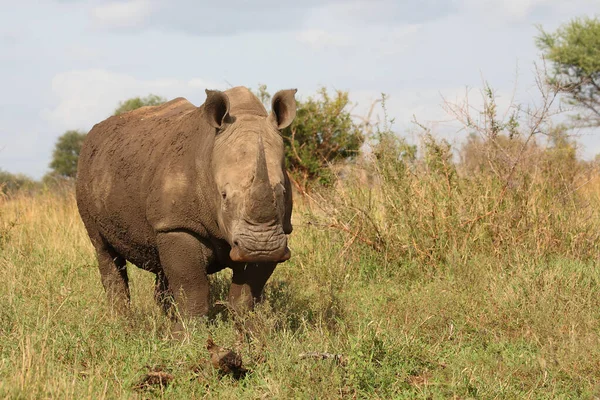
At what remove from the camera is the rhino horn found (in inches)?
→ 175

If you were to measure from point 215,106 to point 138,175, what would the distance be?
867 mm

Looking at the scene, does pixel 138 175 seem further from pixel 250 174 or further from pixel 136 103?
pixel 136 103

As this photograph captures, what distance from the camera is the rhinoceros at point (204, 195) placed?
4.50 metres

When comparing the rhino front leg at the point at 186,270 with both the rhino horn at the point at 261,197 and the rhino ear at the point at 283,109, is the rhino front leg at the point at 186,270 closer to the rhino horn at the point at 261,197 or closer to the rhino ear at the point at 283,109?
the rhino horn at the point at 261,197

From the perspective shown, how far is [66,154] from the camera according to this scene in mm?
29625

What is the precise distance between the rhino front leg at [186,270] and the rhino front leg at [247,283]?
0.70 ft

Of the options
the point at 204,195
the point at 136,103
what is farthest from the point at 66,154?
the point at 204,195

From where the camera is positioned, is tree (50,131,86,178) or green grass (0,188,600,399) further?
tree (50,131,86,178)

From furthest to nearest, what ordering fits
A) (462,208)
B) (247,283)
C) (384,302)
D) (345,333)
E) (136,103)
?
(136,103), (462,208), (384,302), (345,333), (247,283)

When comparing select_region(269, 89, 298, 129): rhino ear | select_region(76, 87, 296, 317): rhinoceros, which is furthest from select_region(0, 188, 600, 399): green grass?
select_region(269, 89, 298, 129): rhino ear

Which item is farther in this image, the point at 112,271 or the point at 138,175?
the point at 112,271

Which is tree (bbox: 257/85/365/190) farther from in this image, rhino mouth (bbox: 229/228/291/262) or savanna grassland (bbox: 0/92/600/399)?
rhino mouth (bbox: 229/228/291/262)

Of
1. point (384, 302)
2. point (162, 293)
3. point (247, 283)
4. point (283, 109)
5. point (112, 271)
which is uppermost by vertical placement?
point (283, 109)

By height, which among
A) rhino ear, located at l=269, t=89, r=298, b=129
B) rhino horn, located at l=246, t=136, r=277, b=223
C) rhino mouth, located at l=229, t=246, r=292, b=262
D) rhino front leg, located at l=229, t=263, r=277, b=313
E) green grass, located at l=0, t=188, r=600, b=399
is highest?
rhino ear, located at l=269, t=89, r=298, b=129
